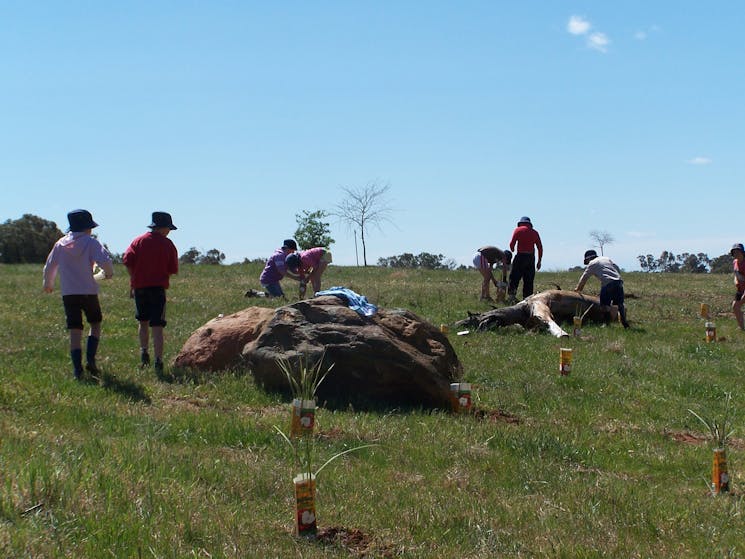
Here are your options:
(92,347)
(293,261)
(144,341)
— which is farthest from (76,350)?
(293,261)

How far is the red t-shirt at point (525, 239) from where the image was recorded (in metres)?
19.7

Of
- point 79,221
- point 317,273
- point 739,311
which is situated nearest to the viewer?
point 79,221

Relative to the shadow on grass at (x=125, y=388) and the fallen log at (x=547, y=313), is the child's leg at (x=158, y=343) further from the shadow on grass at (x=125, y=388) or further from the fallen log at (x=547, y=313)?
the fallen log at (x=547, y=313)

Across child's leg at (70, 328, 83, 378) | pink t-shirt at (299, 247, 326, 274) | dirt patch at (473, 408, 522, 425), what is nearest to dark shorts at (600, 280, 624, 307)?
pink t-shirt at (299, 247, 326, 274)

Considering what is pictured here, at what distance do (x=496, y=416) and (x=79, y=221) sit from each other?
18.4 feet

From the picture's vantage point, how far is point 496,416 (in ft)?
30.8

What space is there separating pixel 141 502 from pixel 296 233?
77.4 meters

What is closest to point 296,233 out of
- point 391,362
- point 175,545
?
point 391,362

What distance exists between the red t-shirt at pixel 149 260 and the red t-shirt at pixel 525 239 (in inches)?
418

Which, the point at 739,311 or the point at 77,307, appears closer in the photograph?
the point at 77,307

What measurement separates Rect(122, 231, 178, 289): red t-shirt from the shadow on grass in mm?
1446

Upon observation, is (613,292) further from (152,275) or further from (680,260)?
(680,260)

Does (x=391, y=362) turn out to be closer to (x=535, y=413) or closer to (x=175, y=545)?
(x=535, y=413)

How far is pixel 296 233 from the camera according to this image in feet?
268
